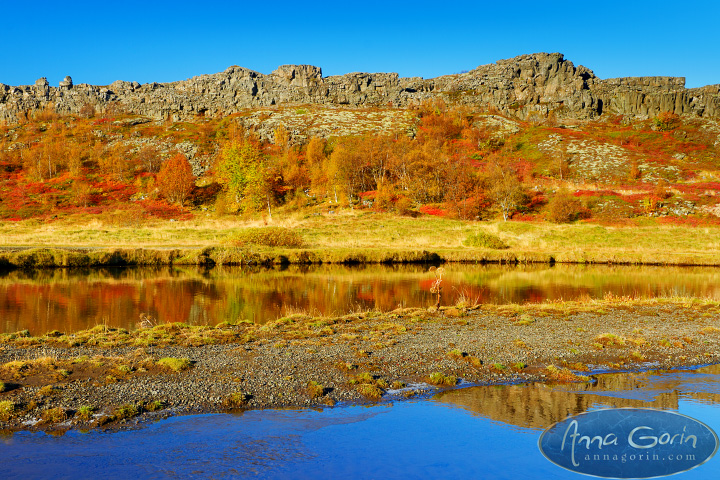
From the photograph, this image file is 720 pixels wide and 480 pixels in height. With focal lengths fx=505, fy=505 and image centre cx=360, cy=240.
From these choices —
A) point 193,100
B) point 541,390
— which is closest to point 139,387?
point 541,390

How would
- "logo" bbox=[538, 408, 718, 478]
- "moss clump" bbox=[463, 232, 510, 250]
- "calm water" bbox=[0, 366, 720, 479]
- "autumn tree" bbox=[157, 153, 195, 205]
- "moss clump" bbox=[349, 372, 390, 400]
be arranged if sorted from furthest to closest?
"autumn tree" bbox=[157, 153, 195, 205]
"moss clump" bbox=[463, 232, 510, 250]
"moss clump" bbox=[349, 372, 390, 400]
"logo" bbox=[538, 408, 718, 478]
"calm water" bbox=[0, 366, 720, 479]

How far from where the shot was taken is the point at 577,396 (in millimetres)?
13938

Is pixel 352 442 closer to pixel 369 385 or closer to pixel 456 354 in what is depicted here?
pixel 369 385

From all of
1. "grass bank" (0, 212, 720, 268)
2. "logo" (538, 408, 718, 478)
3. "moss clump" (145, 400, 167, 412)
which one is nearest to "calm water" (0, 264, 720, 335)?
"grass bank" (0, 212, 720, 268)

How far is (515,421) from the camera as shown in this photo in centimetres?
1234

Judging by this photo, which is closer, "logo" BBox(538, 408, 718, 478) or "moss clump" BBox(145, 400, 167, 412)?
"logo" BBox(538, 408, 718, 478)

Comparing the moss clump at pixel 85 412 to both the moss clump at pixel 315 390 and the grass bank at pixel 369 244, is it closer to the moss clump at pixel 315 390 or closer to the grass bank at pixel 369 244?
the moss clump at pixel 315 390

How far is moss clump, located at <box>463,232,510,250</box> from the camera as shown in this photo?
190ft

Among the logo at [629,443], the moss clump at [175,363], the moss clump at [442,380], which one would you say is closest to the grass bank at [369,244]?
the moss clump at [175,363]

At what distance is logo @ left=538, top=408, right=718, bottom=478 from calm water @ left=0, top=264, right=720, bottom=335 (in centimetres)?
1629

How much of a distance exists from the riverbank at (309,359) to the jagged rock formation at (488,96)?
495 ft

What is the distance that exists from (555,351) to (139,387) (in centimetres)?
1356

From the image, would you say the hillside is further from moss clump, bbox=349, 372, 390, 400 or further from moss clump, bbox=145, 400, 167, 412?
moss clump, bbox=145, 400, 167, 412

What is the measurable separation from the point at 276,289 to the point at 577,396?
24480 mm
